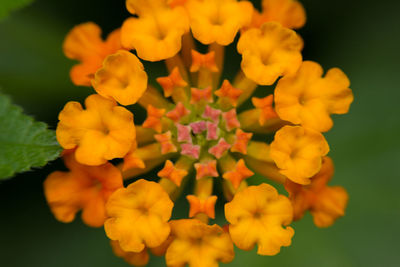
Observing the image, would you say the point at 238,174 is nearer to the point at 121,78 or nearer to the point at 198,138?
the point at 198,138

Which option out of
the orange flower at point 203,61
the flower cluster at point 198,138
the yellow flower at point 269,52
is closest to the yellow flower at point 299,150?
the flower cluster at point 198,138

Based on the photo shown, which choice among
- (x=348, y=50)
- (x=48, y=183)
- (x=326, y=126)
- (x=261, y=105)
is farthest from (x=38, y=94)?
(x=348, y=50)

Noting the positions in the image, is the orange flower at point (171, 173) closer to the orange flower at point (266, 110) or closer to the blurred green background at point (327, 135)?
the orange flower at point (266, 110)

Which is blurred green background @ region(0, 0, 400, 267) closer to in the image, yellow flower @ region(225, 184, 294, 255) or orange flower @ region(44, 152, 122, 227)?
orange flower @ region(44, 152, 122, 227)

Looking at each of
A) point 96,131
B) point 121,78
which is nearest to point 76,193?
point 96,131

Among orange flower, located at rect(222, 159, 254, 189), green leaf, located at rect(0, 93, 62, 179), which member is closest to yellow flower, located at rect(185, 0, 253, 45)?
orange flower, located at rect(222, 159, 254, 189)

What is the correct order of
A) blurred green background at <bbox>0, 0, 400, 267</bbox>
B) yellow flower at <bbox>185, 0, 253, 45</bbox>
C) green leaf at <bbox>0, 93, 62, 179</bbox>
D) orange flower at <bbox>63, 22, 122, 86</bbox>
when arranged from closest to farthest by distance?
1. green leaf at <bbox>0, 93, 62, 179</bbox>
2. yellow flower at <bbox>185, 0, 253, 45</bbox>
3. orange flower at <bbox>63, 22, 122, 86</bbox>
4. blurred green background at <bbox>0, 0, 400, 267</bbox>

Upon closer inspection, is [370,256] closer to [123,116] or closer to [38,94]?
[123,116]
